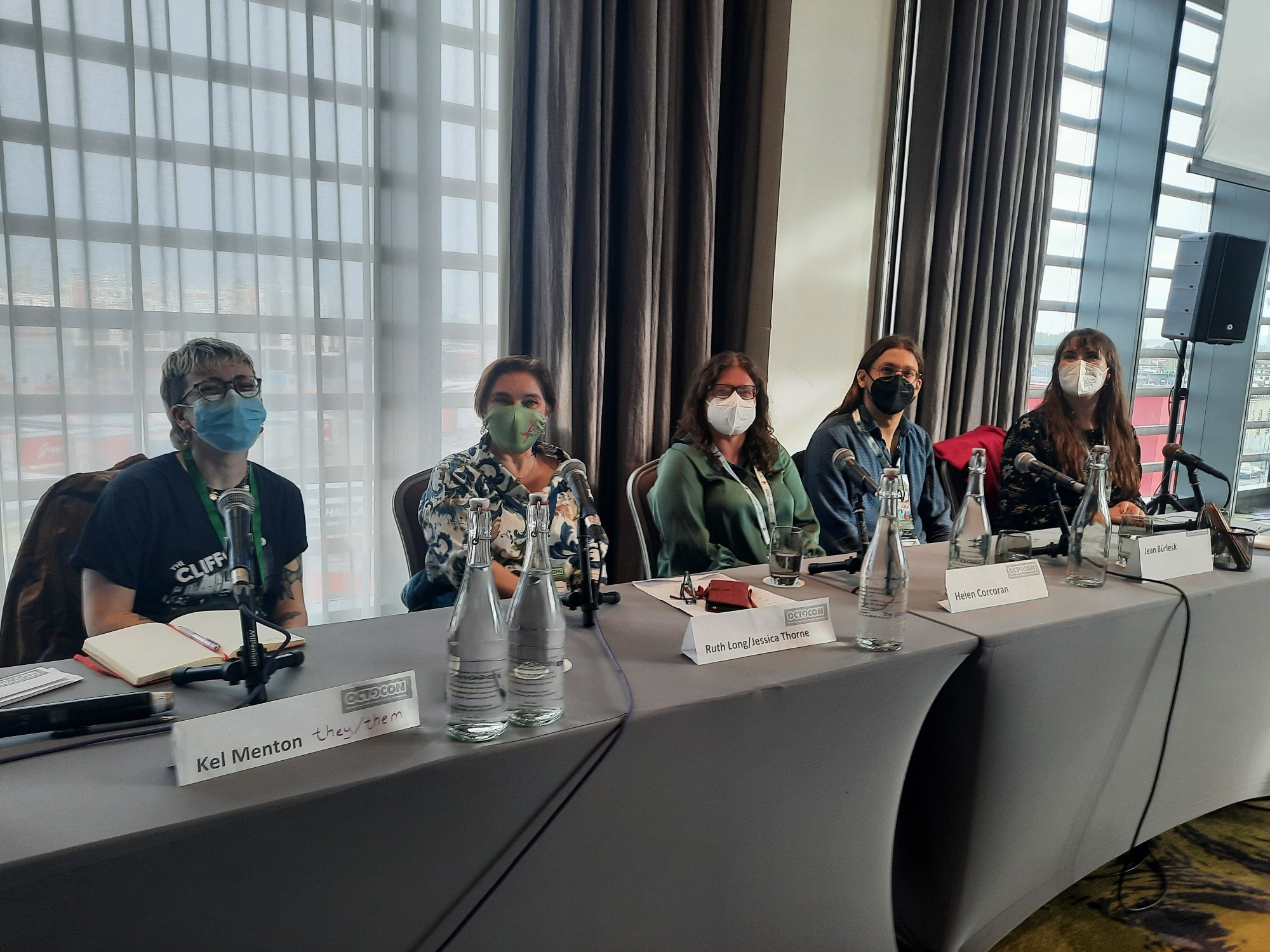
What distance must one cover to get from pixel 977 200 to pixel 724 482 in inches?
81.0

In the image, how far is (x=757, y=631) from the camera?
1.14 m

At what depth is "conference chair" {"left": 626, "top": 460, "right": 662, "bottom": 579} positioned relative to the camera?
216 cm

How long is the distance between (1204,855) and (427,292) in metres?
2.37

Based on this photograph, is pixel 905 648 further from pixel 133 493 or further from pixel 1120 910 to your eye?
pixel 133 493

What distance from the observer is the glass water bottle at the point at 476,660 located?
838 mm

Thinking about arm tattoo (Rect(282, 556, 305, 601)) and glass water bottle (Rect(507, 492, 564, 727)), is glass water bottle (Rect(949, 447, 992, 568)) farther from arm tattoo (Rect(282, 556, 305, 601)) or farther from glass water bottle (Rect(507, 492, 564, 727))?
arm tattoo (Rect(282, 556, 305, 601))

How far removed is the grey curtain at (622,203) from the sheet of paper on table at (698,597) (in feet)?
3.88

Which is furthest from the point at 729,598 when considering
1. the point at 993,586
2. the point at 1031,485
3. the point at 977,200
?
the point at 977,200

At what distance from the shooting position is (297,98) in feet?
7.14

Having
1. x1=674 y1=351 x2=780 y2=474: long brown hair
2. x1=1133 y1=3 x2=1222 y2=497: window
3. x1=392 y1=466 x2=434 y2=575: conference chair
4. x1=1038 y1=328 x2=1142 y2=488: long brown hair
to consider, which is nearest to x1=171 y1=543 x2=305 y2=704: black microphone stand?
x1=392 y1=466 x2=434 y2=575: conference chair

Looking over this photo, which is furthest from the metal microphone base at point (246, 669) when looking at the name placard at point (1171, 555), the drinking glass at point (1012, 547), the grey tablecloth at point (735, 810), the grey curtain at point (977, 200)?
the grey curtain at point (977, 200)

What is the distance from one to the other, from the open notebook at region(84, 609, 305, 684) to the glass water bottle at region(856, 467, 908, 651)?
77cm

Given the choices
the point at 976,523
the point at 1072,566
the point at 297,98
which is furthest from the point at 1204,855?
the point at 297,98

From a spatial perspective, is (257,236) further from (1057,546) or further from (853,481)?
(1057,546)
